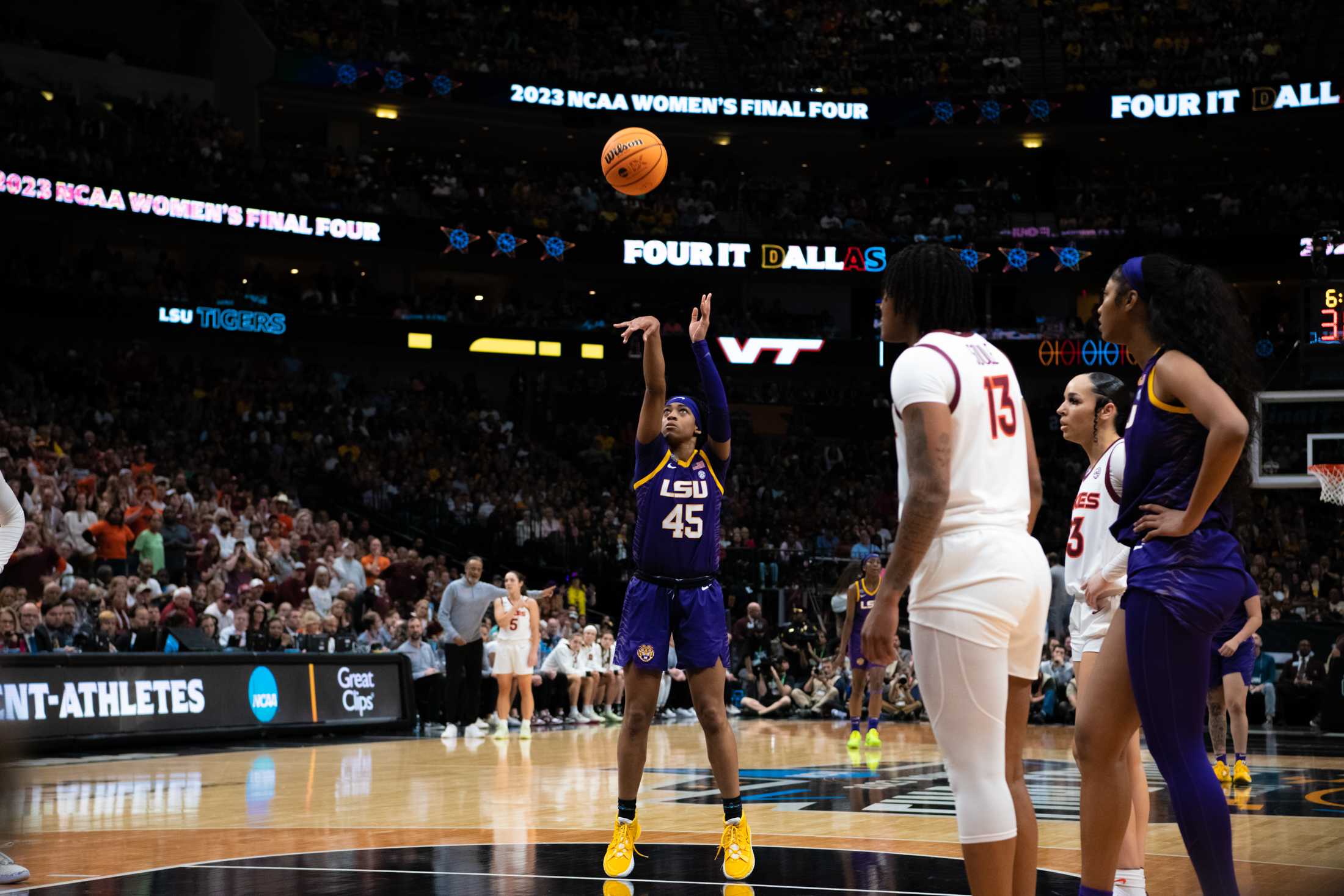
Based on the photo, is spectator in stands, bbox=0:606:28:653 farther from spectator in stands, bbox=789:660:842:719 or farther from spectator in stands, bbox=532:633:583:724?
spectator in stands, bbox=789:660:842:719

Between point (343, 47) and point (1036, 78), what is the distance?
20.3m

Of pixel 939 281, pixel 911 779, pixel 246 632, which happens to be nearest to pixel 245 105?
pixel 246 632

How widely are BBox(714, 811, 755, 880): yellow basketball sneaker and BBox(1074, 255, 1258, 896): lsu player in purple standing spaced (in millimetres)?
2342

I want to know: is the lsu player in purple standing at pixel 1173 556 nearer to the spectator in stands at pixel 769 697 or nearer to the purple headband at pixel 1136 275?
the purple headband at pixel 1136 275

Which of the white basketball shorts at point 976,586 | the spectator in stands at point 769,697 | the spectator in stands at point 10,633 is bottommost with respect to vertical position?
the spectator in stands at point 769,697

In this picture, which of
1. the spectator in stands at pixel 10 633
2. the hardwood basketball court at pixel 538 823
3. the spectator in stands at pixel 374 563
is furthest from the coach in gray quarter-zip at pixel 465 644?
the spectator in stands at pixel 10 633

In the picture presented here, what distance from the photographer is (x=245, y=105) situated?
39688 mm

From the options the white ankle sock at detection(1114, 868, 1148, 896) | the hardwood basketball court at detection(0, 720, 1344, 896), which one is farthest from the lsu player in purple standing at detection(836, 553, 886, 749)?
the white ankle sock at detection(1114, 868, 1148, 896)

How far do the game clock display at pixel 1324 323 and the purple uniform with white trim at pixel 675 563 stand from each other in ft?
39.6

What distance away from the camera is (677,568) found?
307 inches

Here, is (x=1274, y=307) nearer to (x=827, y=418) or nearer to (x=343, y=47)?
(x=827, y=418)

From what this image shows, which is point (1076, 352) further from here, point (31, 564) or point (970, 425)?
point (970, 425)

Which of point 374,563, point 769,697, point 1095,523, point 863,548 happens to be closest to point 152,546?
point 374,563

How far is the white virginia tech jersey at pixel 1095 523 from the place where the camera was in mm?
6309
